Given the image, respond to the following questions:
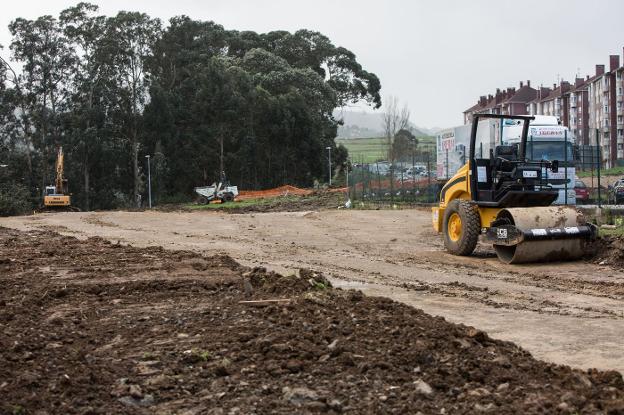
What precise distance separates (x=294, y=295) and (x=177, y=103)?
57.5 metres

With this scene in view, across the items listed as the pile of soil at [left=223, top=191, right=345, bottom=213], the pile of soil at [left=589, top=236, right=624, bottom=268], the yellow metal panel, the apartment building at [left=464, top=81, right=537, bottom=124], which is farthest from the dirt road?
the apartment building at [left=464, top=81, right=537, bottom=124]

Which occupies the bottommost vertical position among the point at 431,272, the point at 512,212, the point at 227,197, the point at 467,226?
the point at 431,272

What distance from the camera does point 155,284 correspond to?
36.1 feet

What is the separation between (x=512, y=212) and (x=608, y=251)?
2036 mm

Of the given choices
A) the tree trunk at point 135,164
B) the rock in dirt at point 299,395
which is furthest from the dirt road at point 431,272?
the tree trunk at point 135,164

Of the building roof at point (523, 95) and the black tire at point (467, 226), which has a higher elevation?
the building roof at point (523, 95)

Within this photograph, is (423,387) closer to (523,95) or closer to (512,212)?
(512,212)

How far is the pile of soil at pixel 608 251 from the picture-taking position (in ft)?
49.8

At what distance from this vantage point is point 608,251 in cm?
1561

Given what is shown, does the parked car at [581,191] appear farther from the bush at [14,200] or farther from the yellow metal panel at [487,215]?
the bush at [14,200]

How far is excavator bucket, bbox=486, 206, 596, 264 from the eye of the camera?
1521 cm

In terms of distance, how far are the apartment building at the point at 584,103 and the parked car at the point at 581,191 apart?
66.3m

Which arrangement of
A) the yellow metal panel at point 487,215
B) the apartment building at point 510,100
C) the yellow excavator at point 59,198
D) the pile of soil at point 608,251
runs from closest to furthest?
the pile of soil at point 608,251 → the yellow metal panel at point 487,215 → the yellow excavator at point 59,198 → the apartment building at point 510,100

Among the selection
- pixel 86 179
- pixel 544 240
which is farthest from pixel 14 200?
pixel 544 240
